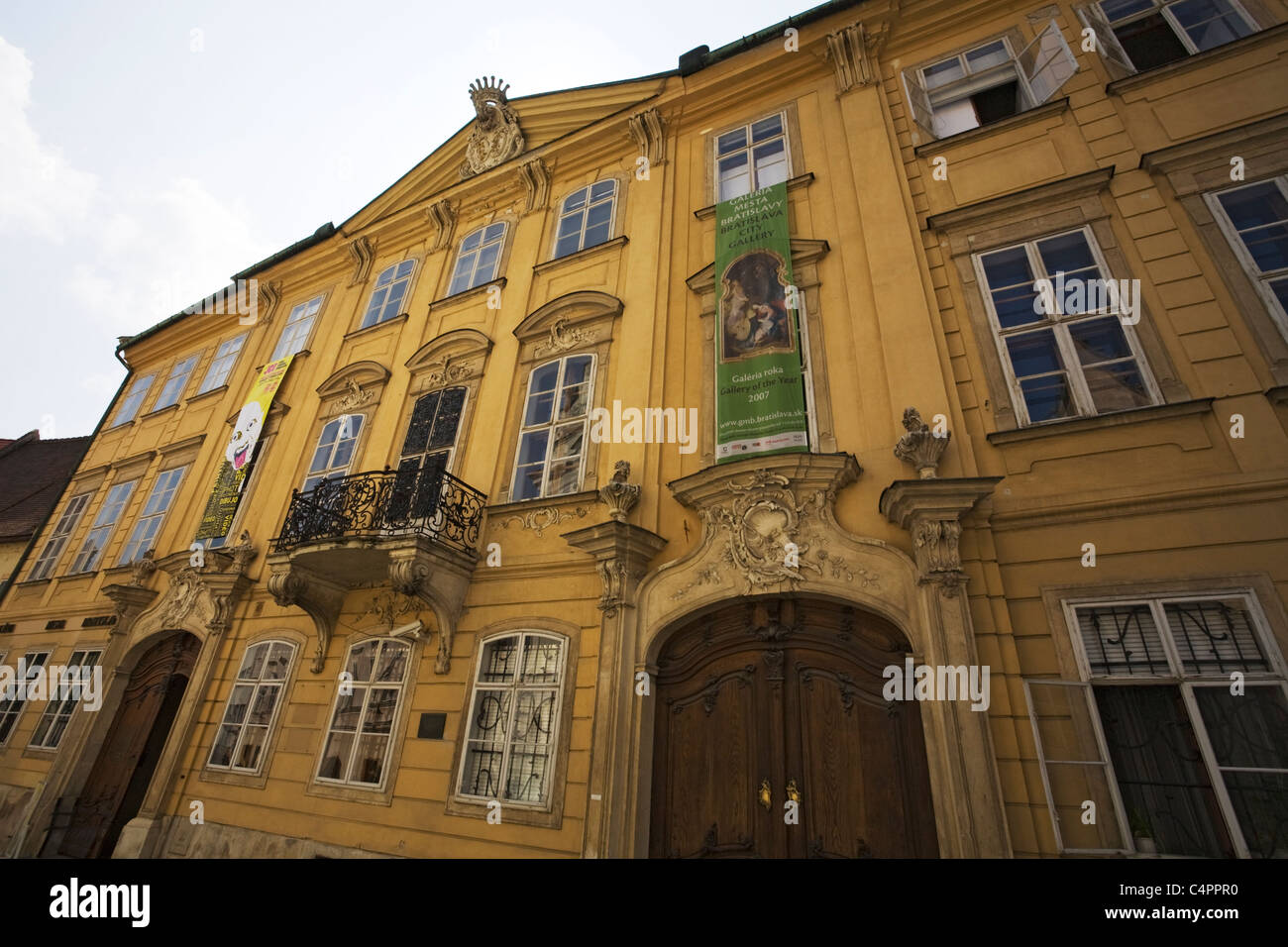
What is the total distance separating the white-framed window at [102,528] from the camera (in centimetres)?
1292

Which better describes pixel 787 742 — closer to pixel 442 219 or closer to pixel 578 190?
pixel 578 190

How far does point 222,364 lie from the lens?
14680 mm

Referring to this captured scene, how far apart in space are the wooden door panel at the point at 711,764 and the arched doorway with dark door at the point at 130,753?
8730mm

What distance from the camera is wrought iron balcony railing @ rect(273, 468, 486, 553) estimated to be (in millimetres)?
7242

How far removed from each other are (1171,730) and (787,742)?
9.27 feet

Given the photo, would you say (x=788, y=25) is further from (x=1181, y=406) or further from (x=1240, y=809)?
(x=1240, y=809)

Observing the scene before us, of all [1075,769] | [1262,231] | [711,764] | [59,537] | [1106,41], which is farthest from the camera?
[59,537]

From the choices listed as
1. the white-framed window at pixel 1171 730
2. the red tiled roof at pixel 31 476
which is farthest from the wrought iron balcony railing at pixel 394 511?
the red tiled roof at pixel 31 476

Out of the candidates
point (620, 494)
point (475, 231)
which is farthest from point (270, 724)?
point (475, 231)

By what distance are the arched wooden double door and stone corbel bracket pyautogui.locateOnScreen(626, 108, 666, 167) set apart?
26.4 ft

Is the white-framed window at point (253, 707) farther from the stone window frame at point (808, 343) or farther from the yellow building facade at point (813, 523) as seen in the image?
the stone window frame at point (808, 343)

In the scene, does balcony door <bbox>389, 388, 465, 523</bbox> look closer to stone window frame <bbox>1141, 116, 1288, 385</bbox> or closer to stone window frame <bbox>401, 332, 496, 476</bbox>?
stone window frame <bbox>401, 332, 496, 476</bbox>

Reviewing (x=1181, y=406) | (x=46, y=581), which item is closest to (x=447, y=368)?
(x=1181, y=406)

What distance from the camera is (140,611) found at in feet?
35.7
